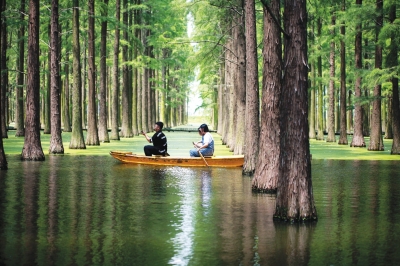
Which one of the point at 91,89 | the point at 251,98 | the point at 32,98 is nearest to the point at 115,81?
the point at 91,89

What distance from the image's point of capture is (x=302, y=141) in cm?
1210

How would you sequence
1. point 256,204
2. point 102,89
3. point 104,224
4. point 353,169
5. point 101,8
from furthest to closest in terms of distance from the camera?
1. point 102,89
2. point 101,8
3. point 353,169
4. point 256,204
5. point 104,224

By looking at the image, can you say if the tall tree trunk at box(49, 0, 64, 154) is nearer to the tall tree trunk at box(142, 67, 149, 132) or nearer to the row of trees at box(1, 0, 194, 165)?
the row of trees at box(1, 0, 194, 165)

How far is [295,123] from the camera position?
12133 mm

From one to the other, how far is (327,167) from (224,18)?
1140 cm

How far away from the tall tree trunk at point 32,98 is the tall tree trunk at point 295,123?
16881 millimetres

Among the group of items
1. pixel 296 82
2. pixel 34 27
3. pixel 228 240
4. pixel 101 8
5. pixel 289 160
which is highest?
pixel 101 8

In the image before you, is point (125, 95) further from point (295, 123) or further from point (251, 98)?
point (295, 123)

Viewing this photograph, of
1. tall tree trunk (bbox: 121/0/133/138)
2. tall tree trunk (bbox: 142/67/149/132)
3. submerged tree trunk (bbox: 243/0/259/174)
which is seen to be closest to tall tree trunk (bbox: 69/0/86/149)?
tall tree trunk (bbox: 121/0/133/138)

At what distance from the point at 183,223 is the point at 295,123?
2.69 meters

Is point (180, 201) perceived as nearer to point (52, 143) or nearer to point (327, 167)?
point (327, 167)

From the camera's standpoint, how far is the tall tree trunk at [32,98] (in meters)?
27.0

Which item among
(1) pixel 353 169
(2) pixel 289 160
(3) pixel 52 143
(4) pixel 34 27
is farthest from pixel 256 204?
(3) pixel 52 143

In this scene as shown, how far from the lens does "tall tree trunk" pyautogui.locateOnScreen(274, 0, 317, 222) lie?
1206cm
